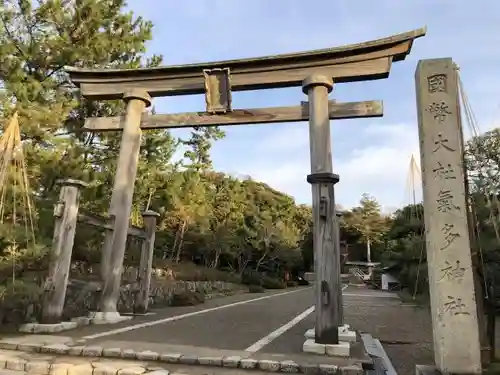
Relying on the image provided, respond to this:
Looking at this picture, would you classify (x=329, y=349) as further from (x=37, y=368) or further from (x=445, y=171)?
(x=37, y=368)

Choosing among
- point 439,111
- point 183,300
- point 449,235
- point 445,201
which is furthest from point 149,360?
point 183,300

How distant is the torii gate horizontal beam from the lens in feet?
24.5

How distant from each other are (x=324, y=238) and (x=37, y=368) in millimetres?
4184

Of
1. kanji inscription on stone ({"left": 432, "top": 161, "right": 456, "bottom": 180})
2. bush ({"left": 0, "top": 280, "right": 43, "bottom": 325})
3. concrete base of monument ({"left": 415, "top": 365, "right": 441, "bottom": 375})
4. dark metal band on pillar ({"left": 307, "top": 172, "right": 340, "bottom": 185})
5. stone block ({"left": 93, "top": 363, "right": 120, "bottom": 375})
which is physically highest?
dark metal band on pillar ({"left": 307, "top": 172, "right": 340, "bottom": 185})

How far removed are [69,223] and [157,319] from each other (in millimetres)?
3169

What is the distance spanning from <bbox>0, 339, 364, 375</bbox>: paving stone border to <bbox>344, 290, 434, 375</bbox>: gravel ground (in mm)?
1443

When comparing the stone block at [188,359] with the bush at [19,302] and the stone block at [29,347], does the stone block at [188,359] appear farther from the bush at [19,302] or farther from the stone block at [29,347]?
A: the bush at [19,302]

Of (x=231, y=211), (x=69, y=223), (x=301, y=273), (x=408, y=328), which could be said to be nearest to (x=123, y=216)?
(x=69, y=223)

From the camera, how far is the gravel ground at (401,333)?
19.6 feet

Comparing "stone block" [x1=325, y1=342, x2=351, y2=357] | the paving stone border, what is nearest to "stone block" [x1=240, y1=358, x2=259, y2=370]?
the paving stone border

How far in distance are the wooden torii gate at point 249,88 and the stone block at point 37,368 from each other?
3296 mm

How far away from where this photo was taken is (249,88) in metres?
8.40

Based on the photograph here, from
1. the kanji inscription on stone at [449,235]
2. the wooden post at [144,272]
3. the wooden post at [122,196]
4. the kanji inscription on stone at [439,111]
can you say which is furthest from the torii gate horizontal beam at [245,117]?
the kanji inscription on stone at [449,235]

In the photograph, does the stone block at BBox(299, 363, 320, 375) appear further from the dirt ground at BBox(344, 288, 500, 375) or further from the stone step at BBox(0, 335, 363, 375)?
the dirt ground at BBox(344, 288, 500, 375)
